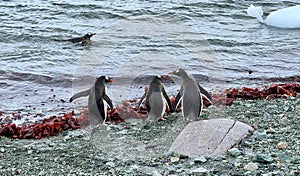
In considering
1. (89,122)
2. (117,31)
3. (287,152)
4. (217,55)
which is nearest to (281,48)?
(217,55)

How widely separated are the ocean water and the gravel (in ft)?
7.05

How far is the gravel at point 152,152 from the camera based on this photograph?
5387 mm

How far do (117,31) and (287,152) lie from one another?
9677 millimetres

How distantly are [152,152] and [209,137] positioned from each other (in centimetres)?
60

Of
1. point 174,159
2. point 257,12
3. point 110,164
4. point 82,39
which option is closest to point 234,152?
point 174,159

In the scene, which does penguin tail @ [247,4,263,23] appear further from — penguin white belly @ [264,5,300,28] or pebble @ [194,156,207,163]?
pebble @ [194,156,207,163]

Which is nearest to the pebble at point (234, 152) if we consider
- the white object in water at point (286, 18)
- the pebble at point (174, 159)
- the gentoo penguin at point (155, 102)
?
the pebble at point (174, 159)

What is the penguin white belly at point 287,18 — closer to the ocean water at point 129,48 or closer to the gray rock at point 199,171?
the ocean water at point 129,48

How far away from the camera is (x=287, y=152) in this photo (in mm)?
5586

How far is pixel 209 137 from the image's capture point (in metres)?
5.98

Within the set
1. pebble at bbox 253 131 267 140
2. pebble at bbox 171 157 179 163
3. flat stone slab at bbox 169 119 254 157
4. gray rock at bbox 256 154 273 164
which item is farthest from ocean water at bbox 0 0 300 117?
gray rock at bbox 256 154 273 164

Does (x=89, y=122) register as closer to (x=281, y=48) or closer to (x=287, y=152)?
(x=287, y=152)

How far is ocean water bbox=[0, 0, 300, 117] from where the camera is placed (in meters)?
10.4

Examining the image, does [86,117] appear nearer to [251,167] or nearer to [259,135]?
[259,135]
